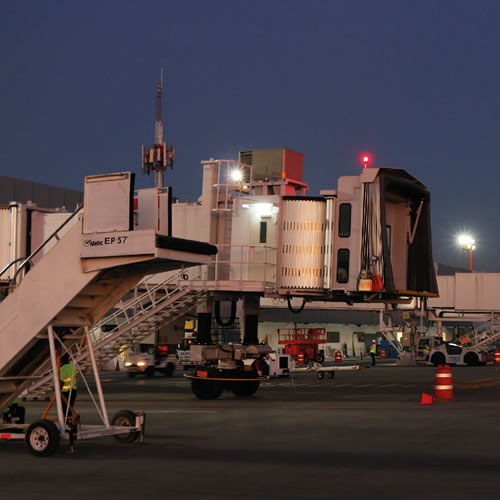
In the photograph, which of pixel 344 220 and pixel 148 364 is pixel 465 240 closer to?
pixel 148 364

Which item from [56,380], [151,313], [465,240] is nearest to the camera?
[56,380]

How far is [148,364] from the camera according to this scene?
5003 cm

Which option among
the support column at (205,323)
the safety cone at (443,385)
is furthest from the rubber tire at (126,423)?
the support column at (205,323)

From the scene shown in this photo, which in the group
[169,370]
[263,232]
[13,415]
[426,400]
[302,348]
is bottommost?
[169,370]

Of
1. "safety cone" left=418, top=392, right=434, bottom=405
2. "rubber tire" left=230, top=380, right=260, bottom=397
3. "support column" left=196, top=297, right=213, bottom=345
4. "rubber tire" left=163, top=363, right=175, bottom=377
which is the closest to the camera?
"safety cone" left=418, top=392, right=434, bottom=405

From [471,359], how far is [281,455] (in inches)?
2071

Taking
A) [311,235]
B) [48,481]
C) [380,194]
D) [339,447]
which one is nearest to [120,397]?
[311,235]

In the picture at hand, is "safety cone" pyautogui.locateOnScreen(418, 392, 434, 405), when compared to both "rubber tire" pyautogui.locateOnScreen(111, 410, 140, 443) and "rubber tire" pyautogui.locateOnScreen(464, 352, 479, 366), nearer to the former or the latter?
"rubber tire" pyautogui.locateOnScreen(111, 410, 140, 443)

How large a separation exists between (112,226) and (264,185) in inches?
Answer: 818

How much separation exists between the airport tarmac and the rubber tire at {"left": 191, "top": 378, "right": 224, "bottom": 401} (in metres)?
2.37

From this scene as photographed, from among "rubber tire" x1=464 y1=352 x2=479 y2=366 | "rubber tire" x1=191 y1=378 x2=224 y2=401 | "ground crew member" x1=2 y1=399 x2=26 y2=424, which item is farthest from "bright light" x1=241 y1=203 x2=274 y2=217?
"rubber tire" x1=464 y1=352 x2=479 y2=366

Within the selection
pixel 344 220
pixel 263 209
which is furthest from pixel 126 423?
pixel 263 209

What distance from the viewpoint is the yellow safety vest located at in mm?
17234

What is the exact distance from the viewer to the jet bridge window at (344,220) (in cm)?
3234
